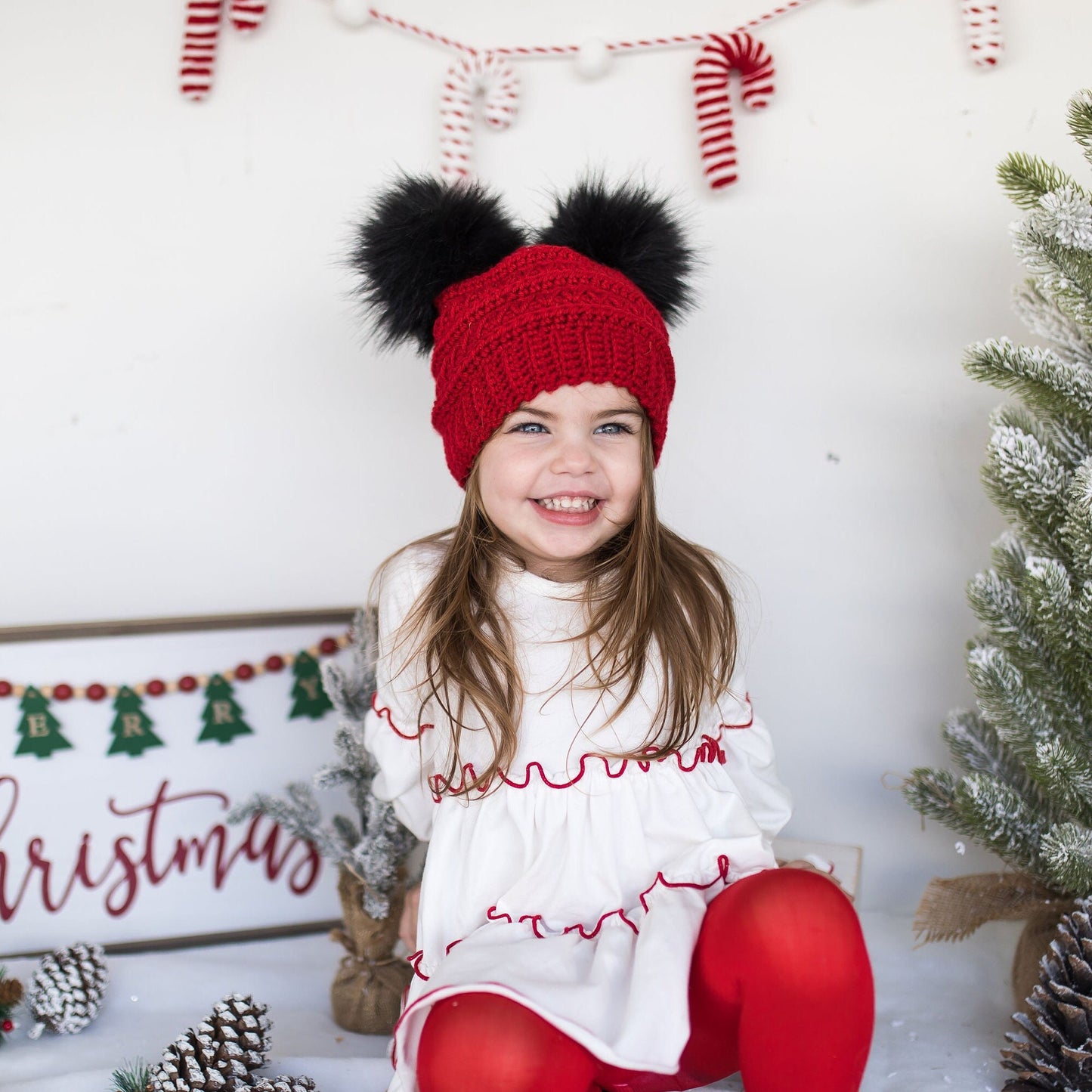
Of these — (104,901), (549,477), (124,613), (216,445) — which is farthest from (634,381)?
(104,901)

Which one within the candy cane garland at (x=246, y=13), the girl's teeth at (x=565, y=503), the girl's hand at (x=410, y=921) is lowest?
the girl's hand at (x=410, y=921)

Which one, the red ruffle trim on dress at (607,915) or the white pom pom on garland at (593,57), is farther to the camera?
the white pom pom on garland at (593,57)

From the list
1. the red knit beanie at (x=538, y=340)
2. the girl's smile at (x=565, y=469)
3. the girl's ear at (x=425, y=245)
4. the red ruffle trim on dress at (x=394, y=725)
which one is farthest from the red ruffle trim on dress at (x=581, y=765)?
the girl's ear at (x=425, y=245)

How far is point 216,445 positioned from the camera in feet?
4.78

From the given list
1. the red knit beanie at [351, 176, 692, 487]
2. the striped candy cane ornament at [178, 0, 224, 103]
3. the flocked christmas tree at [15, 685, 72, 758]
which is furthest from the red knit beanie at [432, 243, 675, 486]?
the flocked christmas tree at [15, 685, 72, 758]

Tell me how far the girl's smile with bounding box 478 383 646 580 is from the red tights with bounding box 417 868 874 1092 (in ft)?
1.34

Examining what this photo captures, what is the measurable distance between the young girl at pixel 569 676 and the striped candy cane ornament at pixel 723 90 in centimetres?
26

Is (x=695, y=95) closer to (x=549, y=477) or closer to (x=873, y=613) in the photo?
(x=549, y=477)

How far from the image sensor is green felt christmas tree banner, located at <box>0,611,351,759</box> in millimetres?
1365

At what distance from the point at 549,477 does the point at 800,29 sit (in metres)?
0.78

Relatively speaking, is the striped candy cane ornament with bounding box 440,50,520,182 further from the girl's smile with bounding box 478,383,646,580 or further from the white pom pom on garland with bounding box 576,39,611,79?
the girl's smile with bounding box 478,383,646,580

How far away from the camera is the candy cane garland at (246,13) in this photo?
1385 millimetres

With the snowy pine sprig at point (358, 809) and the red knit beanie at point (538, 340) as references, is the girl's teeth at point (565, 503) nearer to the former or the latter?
the red knit beanie at point (538, 340)

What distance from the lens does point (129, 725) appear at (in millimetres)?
1393
